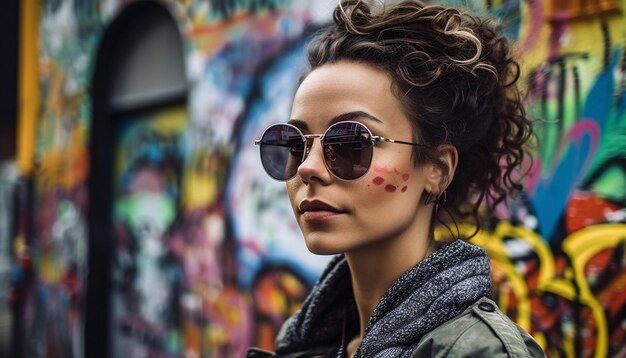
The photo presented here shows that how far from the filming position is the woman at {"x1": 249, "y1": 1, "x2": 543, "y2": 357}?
64.5 inches

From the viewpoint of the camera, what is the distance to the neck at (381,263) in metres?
1.79

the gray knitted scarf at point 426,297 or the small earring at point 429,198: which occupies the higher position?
the small earring at point 429,198

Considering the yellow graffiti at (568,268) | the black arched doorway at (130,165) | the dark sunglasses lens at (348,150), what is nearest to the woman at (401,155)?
the dark sunglasses lens at (348,150)

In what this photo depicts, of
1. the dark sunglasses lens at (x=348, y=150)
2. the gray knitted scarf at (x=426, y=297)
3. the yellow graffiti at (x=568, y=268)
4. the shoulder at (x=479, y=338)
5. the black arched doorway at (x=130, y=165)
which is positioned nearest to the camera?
the shoulder at (x=479, y=338)

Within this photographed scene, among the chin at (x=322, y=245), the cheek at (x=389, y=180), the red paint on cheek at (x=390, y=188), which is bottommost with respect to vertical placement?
the chin at (x=322, y=245)

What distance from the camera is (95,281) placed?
20.2 ft

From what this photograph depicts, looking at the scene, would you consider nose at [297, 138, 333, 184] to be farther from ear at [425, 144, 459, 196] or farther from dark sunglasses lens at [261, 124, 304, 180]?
ear at [425, 144, 459, 196]

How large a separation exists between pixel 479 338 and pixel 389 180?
427mm

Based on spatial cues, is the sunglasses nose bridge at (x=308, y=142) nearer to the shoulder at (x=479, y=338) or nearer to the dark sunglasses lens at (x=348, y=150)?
the dark sunglasses lens at (x=348, y=150)

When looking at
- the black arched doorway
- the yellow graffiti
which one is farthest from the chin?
the black arched doorway

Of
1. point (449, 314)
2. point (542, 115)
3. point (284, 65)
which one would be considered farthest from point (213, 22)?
point (449, 314)

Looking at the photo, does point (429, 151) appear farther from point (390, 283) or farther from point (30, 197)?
point (30, 197)

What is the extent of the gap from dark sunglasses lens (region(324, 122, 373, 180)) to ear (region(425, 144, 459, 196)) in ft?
0.62

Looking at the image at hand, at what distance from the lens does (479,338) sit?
145 centimetres
